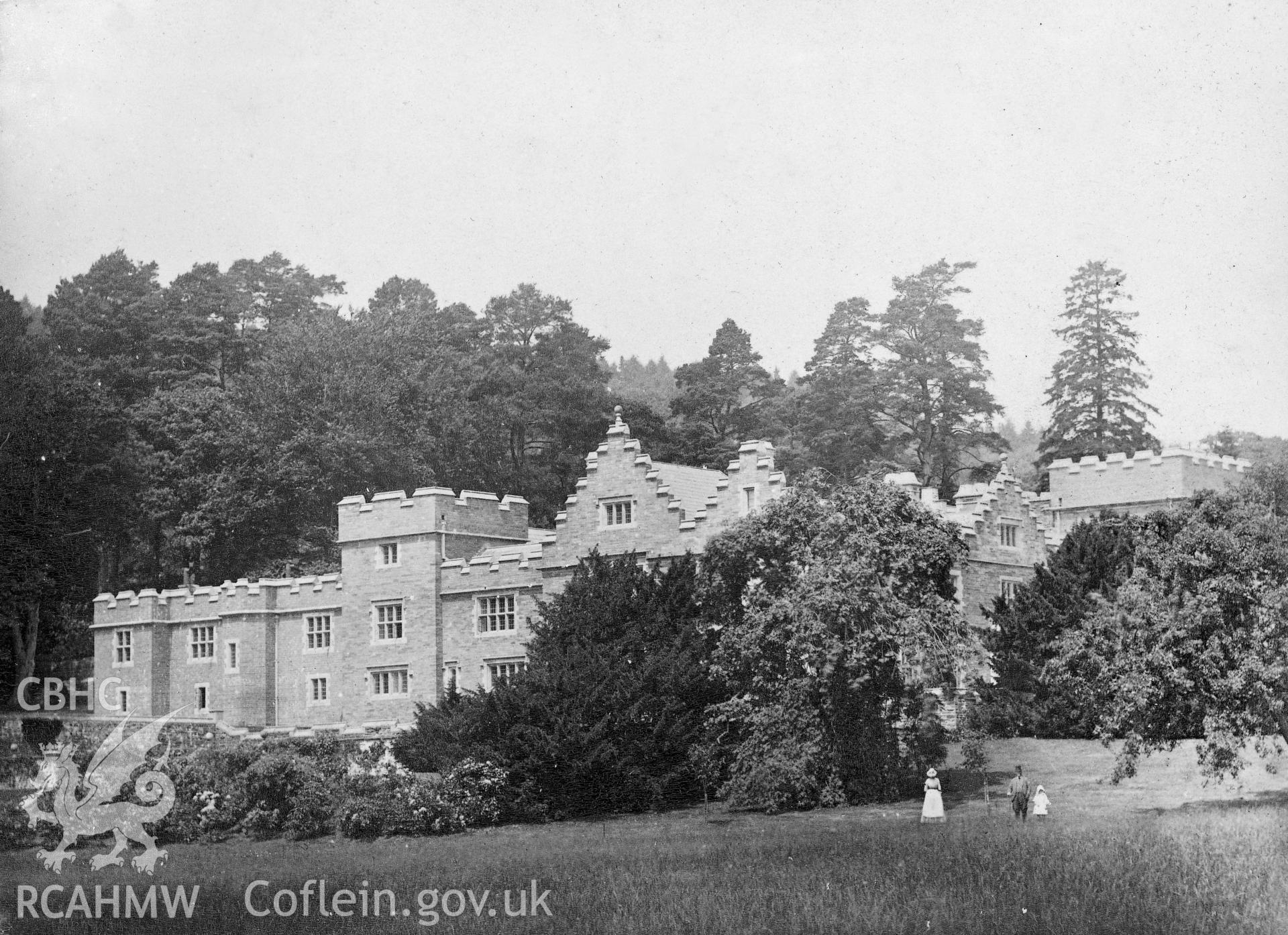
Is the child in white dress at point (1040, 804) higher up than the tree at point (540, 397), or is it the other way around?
the tree at point (540, 397)

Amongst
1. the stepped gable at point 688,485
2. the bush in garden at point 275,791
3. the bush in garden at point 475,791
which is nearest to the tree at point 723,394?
the stepped gable at point 688,485

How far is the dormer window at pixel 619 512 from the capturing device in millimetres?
47250

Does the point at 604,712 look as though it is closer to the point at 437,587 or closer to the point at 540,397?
the point at 437,587

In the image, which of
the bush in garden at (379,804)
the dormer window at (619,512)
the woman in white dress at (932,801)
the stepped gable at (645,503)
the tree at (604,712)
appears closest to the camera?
the woman in white dress at (932,801)

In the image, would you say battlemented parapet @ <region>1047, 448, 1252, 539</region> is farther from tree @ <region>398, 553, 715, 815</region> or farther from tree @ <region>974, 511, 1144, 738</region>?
tree @ <region>398, 553, 715, 815</region>

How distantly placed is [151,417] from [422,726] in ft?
109

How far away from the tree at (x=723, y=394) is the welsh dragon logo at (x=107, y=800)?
3897 cm

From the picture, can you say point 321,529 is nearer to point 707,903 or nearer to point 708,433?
point 708,433

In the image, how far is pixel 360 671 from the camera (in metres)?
52.4

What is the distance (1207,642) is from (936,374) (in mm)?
37074

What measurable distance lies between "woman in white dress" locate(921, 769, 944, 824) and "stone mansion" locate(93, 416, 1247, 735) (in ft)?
38.4

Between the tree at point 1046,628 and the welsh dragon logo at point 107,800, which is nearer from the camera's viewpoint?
the welsh dragon logo at point 107,800

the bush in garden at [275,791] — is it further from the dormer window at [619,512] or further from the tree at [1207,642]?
the tree at [1207,642]

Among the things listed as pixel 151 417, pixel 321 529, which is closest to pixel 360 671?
pixel 321 529
